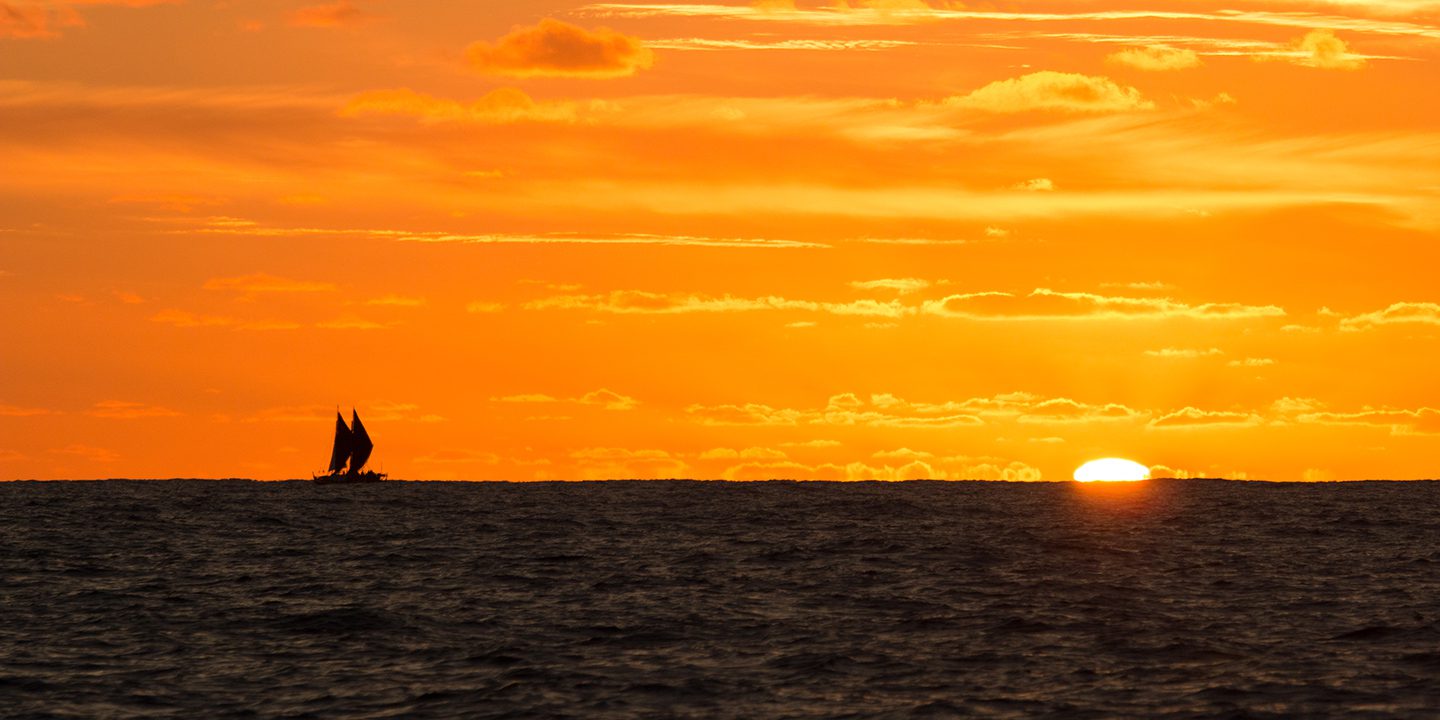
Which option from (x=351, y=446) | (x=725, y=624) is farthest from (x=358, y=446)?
(x=725, y=624)

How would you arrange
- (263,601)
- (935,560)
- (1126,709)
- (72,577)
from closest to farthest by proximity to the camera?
Result: (1126,709) < (263,601) < (72,577) < (935,560)

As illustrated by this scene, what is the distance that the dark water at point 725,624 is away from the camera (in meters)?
38.1

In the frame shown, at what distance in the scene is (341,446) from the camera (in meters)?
192

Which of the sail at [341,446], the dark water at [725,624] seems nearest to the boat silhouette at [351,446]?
the sail at [341,446]

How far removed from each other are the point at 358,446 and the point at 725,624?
150407 mm

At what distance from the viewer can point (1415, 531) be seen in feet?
317

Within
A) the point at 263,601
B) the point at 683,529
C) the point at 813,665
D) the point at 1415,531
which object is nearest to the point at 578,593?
the point at 263,601

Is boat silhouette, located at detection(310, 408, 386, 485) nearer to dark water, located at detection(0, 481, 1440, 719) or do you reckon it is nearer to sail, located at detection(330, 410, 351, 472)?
sail, located at detection(330, 410, 351, 472)

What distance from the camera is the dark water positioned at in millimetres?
38125

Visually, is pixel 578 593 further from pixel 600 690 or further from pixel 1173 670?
pixel 1173 670

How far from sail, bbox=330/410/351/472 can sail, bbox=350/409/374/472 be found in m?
0.38

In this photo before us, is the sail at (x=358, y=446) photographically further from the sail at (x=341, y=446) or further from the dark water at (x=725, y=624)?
the dark water at (x=725, y=624)

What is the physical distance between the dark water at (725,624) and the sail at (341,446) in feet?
288

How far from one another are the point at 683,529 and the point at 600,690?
62966 millimetres
